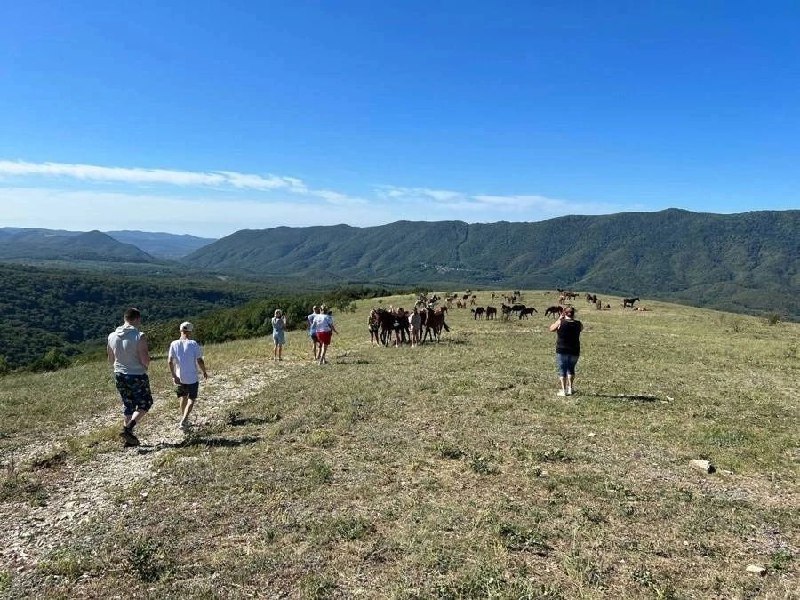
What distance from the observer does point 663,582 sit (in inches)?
233

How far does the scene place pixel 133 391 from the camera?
10984mm

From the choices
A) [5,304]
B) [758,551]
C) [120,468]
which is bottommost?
[5,304]

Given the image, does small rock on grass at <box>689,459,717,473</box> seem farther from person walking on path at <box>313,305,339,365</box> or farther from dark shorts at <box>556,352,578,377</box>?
person walking on path at <box>313,305,339,365</box>

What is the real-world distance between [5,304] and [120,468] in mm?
140294

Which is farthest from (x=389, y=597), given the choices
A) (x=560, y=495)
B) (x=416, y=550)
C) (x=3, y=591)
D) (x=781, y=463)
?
(x=781, y=463)

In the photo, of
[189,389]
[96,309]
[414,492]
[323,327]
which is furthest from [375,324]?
[96,309]

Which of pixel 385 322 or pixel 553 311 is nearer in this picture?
pixel 385 322

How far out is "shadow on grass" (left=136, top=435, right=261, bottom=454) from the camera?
10.9 metres

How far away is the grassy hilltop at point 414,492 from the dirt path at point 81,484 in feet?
0.15

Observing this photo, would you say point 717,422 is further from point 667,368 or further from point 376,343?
point 376,343

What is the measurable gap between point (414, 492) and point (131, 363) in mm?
6226

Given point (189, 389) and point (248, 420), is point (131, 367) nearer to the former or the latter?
point (189, 389)

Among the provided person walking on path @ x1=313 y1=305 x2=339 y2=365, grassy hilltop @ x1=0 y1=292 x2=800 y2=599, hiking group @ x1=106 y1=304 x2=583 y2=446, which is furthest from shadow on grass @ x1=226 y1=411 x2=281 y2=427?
person walking on path @ x1=313 y1=305 x2=339 y2=365

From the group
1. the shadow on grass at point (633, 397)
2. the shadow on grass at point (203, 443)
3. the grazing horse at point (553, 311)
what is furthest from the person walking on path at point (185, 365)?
the grazing horse at point (553, 311)
